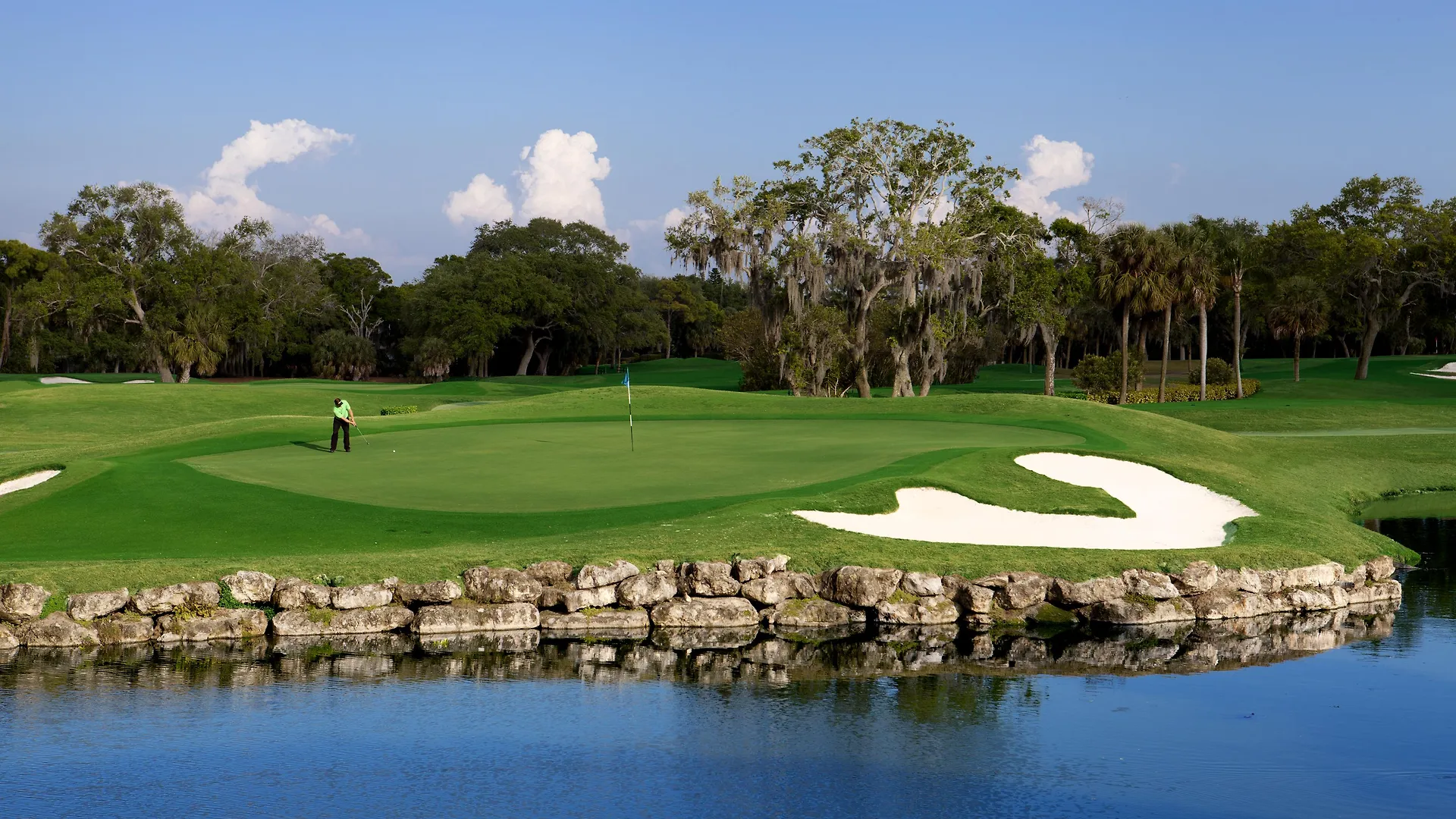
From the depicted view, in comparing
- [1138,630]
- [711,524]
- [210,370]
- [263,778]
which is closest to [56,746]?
[263,778]

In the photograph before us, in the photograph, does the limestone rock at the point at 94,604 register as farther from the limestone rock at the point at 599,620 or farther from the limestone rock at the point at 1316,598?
the limestone rock at the point at 1316,598

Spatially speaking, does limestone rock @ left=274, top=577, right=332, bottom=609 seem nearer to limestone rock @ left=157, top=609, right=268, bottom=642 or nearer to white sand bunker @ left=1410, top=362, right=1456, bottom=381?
limestone rock @ left=157, top=609, right=268, bottom=642

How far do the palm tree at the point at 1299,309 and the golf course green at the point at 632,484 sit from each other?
80.7ft

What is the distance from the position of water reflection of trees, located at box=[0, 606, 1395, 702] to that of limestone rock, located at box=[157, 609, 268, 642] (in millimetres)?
202

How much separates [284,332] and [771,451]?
78.6 metres

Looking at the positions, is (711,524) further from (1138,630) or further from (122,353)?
(122,353)

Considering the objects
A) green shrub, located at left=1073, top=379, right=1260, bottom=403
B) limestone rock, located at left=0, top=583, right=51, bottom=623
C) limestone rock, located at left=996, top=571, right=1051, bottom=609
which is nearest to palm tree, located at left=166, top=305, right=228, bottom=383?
green shrub, located at left=1073, top=379, right=1260, bottom=403

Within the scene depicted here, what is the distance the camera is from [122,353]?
97.6m

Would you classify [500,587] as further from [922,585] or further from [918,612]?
[922,585]

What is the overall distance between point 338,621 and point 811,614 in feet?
21.2

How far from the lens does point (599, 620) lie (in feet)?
56.2

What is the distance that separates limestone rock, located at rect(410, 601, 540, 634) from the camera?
1673 cm

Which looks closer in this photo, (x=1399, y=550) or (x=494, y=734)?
(x=494, y=734)

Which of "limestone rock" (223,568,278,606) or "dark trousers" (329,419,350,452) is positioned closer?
"limestone rock" (223,568,278,606)
